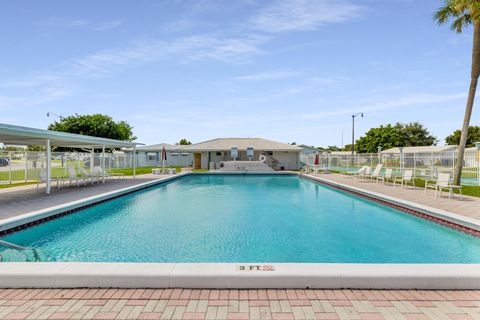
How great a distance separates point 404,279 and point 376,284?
1.09 ft

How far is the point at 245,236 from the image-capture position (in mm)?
6934

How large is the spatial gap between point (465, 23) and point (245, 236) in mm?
15999

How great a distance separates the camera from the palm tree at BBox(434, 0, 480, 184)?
Answer: 1283 centimetres

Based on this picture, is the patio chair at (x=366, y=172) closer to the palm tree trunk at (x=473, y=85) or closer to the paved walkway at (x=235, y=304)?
the palm tree trunk at (x=473, y=85)

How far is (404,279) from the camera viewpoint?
3240 mm

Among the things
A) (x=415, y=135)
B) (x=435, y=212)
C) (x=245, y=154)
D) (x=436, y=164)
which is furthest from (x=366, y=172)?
(x=415, y=135)

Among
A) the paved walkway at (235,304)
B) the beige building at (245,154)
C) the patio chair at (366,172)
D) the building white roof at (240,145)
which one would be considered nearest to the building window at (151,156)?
the building white roof at (240,145)

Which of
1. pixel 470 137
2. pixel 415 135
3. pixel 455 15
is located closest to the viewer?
pixel 455 15

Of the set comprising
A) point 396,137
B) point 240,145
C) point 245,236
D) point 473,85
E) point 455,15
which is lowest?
point 245,236

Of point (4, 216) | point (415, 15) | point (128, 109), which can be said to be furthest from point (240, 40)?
point (128, 109)

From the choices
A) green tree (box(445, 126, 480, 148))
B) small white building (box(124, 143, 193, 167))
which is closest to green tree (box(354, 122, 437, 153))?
green tree (box(445, 126, 480, 148))

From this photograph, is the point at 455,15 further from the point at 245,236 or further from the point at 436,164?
the point at 245,236

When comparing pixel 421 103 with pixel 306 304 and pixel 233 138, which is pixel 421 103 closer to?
pixel 233 138

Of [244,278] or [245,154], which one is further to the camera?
[245,154]
